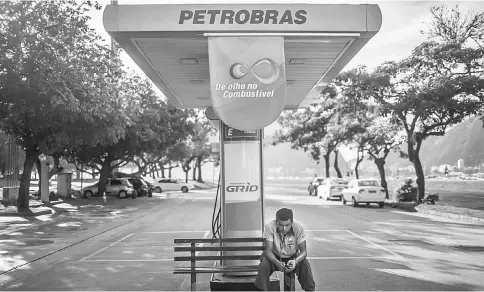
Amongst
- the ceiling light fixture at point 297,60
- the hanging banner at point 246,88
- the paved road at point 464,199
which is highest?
the ceiling light fixture at point 297,60

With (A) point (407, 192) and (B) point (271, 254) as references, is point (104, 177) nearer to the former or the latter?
(A) point (407, 192)

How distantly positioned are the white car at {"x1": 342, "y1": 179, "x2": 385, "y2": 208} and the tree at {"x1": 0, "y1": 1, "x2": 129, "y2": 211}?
44.9ft

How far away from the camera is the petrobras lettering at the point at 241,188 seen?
8.54 m

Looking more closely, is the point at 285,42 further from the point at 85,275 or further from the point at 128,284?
the point at 85,275

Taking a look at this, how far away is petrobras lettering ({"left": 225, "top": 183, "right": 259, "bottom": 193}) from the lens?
28.0 ft

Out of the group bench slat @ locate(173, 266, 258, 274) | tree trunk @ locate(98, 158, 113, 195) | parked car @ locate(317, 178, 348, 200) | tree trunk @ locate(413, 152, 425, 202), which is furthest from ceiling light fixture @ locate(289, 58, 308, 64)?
tree trunk @ locate(98, 158, 113, 195)

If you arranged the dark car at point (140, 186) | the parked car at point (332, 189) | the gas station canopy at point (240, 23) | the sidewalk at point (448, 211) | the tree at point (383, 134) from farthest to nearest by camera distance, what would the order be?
the dark car at point (140, 186)
the parked car at point (332, 189)
the tree at point (383, 134)
the sidewalk at point (448, 211)
the gas station canopy at point (240, 23)

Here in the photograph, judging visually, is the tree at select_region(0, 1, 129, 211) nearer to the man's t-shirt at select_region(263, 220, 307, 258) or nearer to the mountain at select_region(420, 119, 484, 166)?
the man's t-shirt at select_region(263, 220, 307, 258)

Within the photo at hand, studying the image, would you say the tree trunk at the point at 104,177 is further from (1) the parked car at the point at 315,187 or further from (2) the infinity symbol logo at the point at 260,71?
(2) the infinity symbol logo at the point at 260,71

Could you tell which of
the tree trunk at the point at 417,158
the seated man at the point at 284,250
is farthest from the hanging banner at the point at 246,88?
the tree trunk at the point at 417,158

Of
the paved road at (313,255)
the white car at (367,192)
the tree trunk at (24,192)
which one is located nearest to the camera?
the paved road at (313,255)

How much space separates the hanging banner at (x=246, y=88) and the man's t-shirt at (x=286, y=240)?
1417mm

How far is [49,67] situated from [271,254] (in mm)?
15535

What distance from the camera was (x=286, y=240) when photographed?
22.7ft
